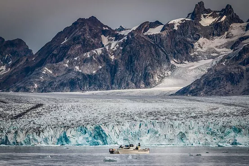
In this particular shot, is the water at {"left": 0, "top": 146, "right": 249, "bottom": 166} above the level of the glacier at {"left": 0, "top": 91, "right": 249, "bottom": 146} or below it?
below

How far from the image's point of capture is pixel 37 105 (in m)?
81.8

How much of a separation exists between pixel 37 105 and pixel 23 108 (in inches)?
133

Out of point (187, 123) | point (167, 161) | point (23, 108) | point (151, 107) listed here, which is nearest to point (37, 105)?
point (23, 108)

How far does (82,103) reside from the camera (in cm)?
8400

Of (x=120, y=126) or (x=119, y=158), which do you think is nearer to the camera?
(x=119, y=158)

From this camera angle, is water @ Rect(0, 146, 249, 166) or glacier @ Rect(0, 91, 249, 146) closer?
water @ Rect(0, 146, 249, 166)

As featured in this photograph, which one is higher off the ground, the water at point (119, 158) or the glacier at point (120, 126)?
the glacier at point (120, 126)

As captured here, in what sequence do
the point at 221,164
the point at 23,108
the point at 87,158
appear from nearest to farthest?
the point at 221,164, the point at 87,158, the point at 23,108

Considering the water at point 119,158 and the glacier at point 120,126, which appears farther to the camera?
the glacier at point 120,126

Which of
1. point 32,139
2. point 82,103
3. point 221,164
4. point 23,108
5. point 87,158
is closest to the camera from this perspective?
point 221,164

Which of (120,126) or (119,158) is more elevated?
(120,126)

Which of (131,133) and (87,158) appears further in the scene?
(131,133)

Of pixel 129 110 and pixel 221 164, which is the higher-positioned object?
pixel 129 110

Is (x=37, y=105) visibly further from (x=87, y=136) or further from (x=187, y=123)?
(x=187, y=123)
